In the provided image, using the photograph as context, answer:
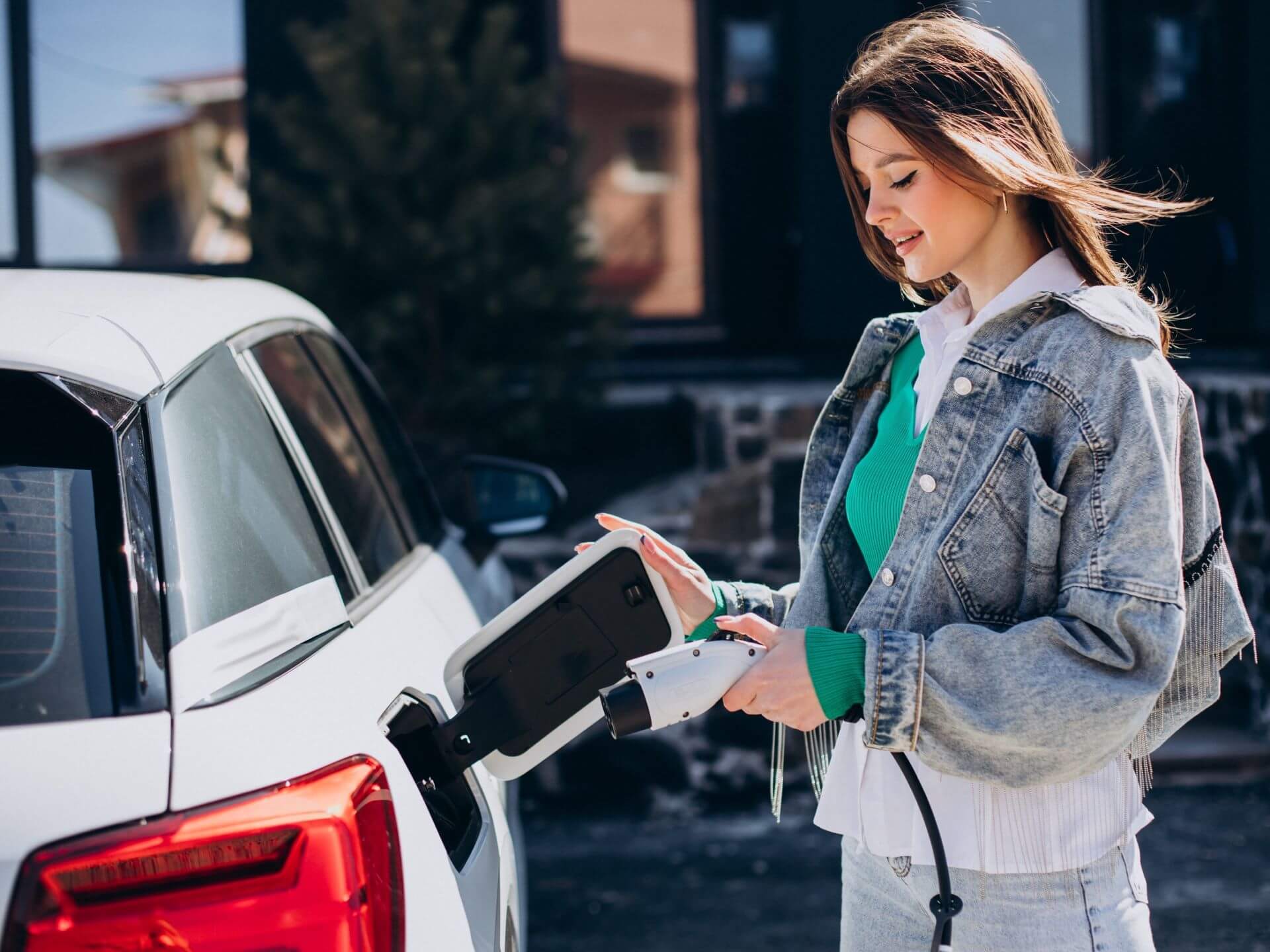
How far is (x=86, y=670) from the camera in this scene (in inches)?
54.3

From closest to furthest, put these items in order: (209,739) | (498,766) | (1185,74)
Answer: (209,739) → (498,766) → (1185,74)

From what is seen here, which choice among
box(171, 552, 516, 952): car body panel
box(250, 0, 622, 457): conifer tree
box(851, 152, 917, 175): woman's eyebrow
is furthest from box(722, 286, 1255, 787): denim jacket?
box(250, 0, 622, 457): conifer tree

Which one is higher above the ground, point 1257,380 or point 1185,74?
point 1185,74

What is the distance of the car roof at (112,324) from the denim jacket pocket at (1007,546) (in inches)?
39.7

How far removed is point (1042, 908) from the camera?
1.66 metres

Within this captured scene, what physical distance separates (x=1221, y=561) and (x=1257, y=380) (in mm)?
4314

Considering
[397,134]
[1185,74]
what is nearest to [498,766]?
[397,134]

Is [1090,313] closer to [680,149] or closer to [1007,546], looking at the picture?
[1007,546]

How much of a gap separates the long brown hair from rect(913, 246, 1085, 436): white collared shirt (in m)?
0.04

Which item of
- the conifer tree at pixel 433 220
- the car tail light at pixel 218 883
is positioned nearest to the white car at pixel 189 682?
the car tail light at pixel 218 883

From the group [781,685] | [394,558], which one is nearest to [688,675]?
[781,685]

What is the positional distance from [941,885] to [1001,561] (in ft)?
1.33

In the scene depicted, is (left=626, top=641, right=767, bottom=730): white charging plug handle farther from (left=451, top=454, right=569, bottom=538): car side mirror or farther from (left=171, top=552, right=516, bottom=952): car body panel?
(left=451, top=454, right=569, bottom=538): car side mirror

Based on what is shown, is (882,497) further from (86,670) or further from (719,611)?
(86,670)
